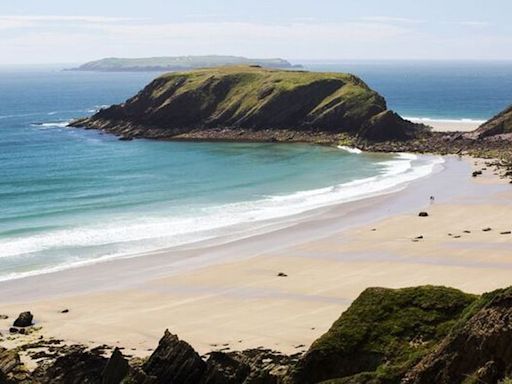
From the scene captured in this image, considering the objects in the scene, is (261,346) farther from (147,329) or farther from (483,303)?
(483,303)

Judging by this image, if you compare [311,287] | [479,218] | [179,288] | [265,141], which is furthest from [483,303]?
[265,141]

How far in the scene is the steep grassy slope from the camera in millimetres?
22500

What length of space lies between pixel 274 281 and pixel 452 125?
104 metres

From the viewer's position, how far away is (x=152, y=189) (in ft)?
251

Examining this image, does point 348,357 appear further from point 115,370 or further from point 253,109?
point 253,109

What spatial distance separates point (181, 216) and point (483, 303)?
4581 centimetres

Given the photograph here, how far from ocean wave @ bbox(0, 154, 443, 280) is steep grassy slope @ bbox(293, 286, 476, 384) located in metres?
28.8

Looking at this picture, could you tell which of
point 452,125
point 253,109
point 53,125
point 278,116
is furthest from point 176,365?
point 53,125

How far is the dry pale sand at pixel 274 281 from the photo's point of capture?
34562mm

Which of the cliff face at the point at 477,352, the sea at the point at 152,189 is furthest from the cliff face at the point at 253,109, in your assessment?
the cliff face at the point at 477,352

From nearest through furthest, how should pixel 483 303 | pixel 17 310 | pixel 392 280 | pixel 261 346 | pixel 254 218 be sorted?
pixel 483 303 → pixel 261 346 → pixel 17 310 → pixel 392 280 → pixel 254 218

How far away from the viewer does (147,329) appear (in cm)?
3497

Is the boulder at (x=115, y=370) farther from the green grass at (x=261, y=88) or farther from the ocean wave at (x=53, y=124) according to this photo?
the ocean wave at (x=53, y=124)

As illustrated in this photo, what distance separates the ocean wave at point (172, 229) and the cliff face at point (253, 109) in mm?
45079
